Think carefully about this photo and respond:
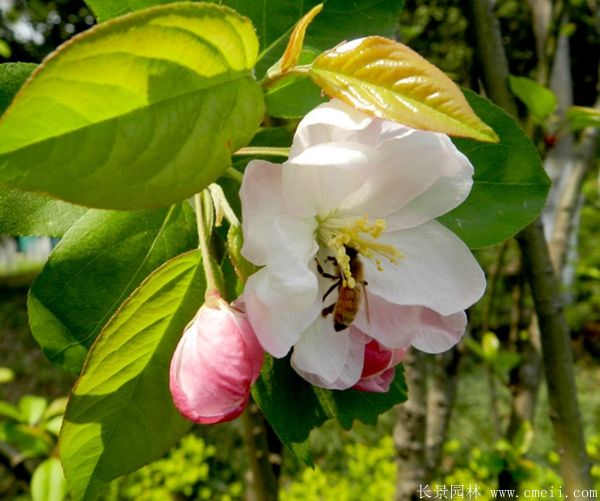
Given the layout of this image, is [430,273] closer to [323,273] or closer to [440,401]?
[323,273]

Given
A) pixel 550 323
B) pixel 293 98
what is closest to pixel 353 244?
pixel 293 98

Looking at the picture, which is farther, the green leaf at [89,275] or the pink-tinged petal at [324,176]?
the green leaf at [89,275]

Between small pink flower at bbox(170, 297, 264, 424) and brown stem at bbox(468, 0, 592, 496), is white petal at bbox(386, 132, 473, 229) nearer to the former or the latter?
small pink flower at bbox(170, 297, 264, 424)

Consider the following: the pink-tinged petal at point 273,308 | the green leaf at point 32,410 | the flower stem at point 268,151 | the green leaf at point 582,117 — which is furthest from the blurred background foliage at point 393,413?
the pink-tinged petal at point 273,308

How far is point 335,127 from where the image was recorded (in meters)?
0.38

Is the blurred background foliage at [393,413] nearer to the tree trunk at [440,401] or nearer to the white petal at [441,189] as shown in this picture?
the tree trunk at [440,401]

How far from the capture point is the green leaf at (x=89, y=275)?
0.48 m

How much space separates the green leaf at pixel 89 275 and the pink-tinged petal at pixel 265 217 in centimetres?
12

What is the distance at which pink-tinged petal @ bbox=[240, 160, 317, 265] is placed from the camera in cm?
38

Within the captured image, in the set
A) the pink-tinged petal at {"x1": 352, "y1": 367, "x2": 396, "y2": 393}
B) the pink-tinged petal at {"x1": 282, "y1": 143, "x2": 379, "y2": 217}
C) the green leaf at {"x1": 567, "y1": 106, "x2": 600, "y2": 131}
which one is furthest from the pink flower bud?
the green leaf at {"x1": 567, "y1": 106, "x2": 600, "y2": 131}

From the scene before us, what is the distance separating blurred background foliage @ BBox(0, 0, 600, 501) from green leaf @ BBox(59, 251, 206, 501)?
53 centimetres

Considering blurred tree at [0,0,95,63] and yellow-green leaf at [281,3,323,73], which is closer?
yellow-green leaf at [281,3,323,73]

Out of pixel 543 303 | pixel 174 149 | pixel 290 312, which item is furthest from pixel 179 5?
pixel 543 303

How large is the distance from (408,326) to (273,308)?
0.39ft
